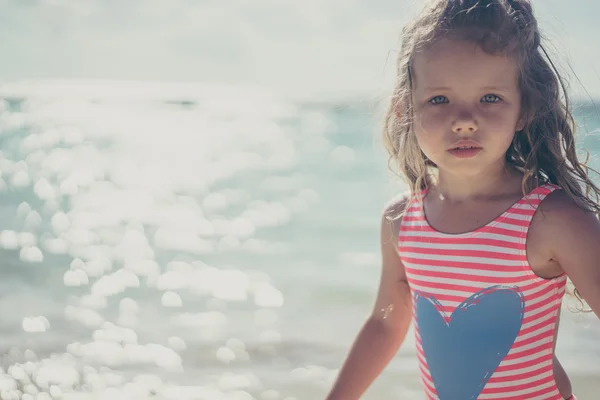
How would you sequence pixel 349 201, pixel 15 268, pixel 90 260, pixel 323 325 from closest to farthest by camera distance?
pixel 323 325, pixel 15 268, pixel 90 260, pixel 349 201

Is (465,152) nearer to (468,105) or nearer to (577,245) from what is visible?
(468,105)

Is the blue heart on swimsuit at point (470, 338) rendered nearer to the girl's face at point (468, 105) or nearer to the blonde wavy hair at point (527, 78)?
the blonde wavy hair at point (527, 78)

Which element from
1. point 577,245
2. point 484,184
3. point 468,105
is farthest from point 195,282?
point 577,245

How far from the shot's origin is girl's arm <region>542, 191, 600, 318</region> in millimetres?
1860

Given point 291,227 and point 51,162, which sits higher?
point 51,162

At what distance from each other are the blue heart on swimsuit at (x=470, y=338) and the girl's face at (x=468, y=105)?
0.29m

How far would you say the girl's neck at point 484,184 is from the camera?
2.06m

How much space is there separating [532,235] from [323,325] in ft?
12.4

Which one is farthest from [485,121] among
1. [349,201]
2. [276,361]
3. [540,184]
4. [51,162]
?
[51,162]

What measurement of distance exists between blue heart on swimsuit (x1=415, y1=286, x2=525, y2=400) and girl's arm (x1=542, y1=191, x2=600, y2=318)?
0.13m

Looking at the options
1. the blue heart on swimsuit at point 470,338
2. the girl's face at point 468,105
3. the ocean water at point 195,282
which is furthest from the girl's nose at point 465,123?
the ocean water at point 195,282

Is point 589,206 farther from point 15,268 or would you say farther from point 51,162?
point 51,162

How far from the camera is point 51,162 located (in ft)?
50.2

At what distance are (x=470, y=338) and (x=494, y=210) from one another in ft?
0.93
